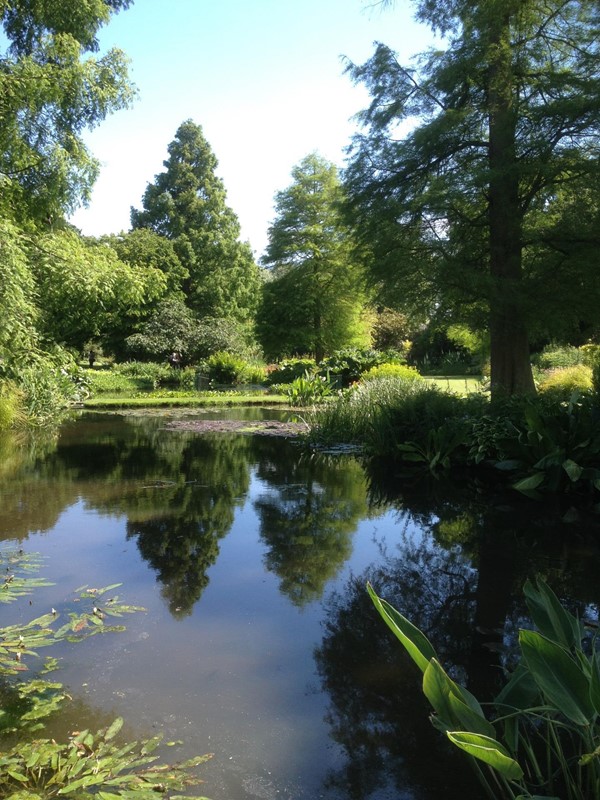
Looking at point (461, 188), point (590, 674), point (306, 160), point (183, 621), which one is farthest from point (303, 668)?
point (306, 160)

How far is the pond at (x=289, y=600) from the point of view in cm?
232

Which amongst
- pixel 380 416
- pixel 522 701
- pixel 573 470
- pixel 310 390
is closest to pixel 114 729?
pixel 522 701

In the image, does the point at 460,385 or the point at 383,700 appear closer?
the point at 383,700

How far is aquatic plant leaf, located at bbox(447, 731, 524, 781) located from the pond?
0.71 metres

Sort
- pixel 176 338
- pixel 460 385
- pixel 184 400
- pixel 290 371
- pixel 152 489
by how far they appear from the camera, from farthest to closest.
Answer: pixel 176 338, pixel 290 371, pixel 460 385, pixel 184 400, pixel 152 489

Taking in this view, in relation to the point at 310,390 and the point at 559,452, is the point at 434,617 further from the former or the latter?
the point at 310,390

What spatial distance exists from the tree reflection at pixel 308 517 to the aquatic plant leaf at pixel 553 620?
192 centimetres

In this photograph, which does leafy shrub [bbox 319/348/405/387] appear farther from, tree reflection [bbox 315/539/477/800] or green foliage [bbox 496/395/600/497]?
Result: tree reflection [bbox 315/539/477/800]

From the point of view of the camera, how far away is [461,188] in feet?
32.6

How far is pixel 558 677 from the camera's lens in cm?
168

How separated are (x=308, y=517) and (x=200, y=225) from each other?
3386 centimetres

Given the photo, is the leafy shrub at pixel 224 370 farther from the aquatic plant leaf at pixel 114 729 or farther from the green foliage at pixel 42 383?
the aquatic plant leaf at pixel 114 729

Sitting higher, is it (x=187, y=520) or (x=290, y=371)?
(x=290, y=371)

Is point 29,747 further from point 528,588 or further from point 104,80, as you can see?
point 104,80
